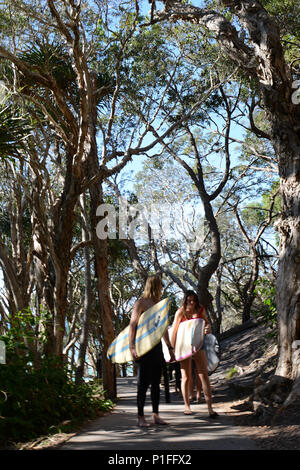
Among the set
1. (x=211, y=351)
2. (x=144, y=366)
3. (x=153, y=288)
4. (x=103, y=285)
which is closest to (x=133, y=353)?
(x=144, y=366)

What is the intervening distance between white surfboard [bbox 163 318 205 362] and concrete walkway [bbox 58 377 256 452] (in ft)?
2.50

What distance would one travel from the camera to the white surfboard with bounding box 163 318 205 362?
6.26m

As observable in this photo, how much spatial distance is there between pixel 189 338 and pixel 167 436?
1.74m

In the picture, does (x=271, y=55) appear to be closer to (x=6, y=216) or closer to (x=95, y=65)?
(x=95, y=65)

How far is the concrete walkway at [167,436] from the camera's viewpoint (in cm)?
429

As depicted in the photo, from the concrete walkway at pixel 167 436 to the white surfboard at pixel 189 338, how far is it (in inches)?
30.0

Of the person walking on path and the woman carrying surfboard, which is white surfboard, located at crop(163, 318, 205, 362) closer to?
the woman carrying surfboard

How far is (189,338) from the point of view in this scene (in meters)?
6.34

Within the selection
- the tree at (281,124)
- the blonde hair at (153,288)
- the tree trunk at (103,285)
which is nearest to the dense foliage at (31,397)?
the blonde hair at (153,288)

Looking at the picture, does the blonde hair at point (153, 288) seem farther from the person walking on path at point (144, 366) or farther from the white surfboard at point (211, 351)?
the white surfboard at point (211, 351)

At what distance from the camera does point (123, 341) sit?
581 cm

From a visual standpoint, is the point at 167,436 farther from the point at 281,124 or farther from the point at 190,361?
the point at 281,124
